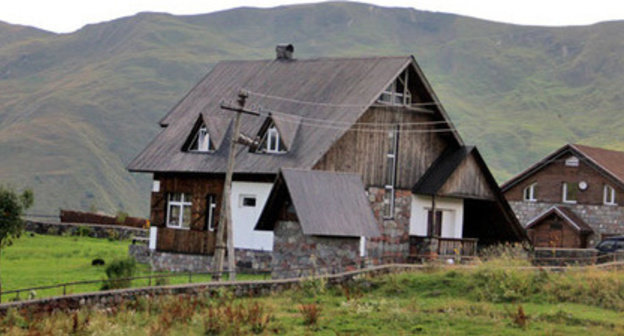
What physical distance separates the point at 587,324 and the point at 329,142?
702 inches

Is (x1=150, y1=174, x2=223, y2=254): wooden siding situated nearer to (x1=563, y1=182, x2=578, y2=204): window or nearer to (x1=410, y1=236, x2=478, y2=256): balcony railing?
(x1=410, y1=236, x2=478, y2=256): balcony railing

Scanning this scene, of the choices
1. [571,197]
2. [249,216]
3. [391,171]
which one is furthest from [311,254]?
[571,197]

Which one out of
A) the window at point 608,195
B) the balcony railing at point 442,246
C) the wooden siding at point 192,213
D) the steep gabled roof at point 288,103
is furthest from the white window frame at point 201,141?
the window at point 608,195

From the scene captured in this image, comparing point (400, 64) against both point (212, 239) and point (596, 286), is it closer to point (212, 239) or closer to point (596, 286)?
point (212, 239)

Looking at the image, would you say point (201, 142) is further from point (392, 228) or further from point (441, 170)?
point (441, 170)

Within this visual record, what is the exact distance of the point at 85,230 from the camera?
63750 millimetres

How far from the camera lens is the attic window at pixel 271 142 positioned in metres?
42.0

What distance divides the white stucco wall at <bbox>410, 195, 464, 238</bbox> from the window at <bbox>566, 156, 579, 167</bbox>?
51.5ft

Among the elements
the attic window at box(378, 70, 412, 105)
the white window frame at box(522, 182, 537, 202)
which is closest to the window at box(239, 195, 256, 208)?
the attic window at box(378, 70, 412, 105)

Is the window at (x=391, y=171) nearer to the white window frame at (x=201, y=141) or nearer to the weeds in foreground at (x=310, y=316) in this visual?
the white window frame at (x=201, y=141)

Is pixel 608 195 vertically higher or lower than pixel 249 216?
higher

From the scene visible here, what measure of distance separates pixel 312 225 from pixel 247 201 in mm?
8235

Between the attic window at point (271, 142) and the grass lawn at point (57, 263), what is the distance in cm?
504

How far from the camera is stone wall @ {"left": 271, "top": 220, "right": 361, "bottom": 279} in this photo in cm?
3488
